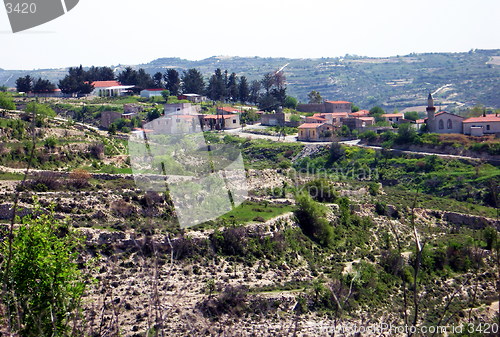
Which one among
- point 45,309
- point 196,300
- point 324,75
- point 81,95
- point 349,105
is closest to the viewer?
point 45,309

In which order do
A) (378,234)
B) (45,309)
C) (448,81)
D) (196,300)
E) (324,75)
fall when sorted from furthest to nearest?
(324,75) → (448,81) → (378,234) → (196,300) → (45,309)

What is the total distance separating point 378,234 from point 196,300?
42.2ft

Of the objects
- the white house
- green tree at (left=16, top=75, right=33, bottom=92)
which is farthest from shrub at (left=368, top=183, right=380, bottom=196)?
green tree at (left=16, top=75, right=33, bottom=92)

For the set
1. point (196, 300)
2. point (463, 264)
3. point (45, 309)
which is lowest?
point (463, 264)

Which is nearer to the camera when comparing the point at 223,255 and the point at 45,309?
the point at 45,309

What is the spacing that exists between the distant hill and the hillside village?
7682 centimetres

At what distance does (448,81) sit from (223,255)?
132 m

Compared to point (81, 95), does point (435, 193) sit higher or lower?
lower

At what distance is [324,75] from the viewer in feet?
529

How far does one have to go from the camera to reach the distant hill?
12925cm

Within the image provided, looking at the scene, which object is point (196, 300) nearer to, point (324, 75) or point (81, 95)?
point (81, 95)

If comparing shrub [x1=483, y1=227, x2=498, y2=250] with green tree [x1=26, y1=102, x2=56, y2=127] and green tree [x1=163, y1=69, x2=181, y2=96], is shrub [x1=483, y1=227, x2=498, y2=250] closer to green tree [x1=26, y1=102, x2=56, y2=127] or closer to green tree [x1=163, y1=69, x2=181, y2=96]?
green tree [x1=26, y1=102, x2=56, y2=127]

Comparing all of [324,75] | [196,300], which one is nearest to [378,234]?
[196,300]

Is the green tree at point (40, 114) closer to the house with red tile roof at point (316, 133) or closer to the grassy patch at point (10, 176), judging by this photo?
the grassy patch at point (10, 176)
